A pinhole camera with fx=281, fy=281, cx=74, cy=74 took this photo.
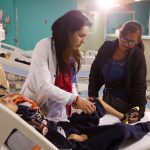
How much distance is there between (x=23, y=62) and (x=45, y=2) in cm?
273

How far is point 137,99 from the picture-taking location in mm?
2182

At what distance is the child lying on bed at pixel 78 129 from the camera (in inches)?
54.7

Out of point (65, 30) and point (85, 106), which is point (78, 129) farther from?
point (65, 30)

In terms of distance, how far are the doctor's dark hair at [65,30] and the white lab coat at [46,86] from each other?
4cm

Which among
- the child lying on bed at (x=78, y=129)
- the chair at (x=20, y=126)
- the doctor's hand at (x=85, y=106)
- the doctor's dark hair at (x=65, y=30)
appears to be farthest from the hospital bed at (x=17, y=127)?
the doctor's dark hair at (x=65, y=30)

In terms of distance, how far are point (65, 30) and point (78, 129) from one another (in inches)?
23.8

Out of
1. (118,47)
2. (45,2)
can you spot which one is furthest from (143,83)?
(45,2)

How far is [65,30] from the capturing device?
5.67 ft

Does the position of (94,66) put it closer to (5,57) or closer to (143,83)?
(143,83)

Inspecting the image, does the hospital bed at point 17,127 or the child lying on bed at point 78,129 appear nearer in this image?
the hospital bed at point 17,127

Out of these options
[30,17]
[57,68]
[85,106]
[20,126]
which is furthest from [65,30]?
[30,17]

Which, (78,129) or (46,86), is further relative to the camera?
(46,86)

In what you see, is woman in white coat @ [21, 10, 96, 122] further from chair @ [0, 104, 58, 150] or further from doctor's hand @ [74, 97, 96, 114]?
chair @ [0, 104, 58, 150]

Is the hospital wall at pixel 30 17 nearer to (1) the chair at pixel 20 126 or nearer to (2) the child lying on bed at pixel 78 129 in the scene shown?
(2) the child lying on bed at pixel 78 129
